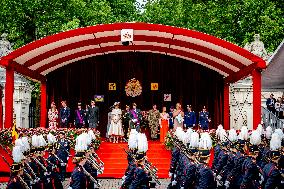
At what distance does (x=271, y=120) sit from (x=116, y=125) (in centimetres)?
743

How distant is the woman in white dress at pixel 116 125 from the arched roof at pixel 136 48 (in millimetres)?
3403

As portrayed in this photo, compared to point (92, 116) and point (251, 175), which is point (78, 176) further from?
point (92, 116)

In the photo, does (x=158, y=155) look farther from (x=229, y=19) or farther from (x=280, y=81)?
(x=229, y=19)

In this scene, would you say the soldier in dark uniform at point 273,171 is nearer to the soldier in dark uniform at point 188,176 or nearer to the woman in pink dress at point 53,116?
the soldier in dark uniform at point 188,176

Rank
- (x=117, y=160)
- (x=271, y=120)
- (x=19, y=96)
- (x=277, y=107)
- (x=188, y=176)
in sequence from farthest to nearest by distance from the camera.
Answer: (x=19, y=96)
(x=277, y=107)
(x=271, y=120)
(x=117, y=160)
(x=188, y=176)

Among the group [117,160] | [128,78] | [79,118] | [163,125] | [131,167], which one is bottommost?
[117,160]

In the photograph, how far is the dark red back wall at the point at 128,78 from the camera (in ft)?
95.9

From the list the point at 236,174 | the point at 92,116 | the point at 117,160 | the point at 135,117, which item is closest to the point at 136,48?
the point at 135,117

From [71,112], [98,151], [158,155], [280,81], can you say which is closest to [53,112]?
[71,112]

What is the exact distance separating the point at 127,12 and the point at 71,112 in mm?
19825

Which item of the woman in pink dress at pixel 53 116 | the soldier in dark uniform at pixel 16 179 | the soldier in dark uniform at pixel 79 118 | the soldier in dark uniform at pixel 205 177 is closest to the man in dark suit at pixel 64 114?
the woman in pink dress at pixel 53 116

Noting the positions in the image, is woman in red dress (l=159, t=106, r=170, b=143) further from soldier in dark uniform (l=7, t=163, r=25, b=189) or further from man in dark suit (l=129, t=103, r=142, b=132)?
soldier in dark uniform (l=7, t=163, r=25, b=189)

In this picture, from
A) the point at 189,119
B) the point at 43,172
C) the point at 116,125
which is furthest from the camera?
the point at 189,119

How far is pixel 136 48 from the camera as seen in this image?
2811 centimetres
